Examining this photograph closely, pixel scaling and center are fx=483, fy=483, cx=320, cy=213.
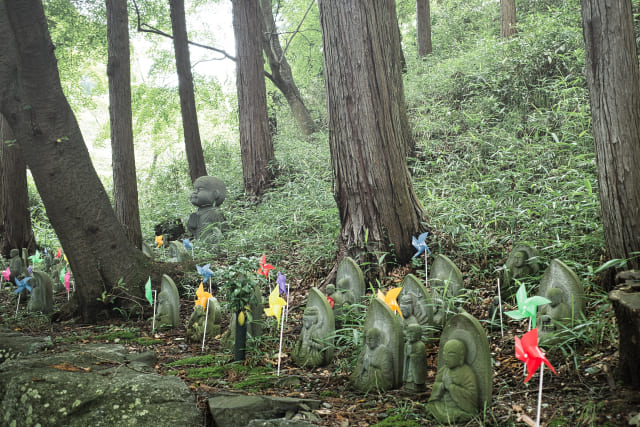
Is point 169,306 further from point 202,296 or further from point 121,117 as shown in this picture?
point 121,117

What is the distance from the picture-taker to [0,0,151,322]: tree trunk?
16.7ft

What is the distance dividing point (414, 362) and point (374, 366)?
0.25 meters

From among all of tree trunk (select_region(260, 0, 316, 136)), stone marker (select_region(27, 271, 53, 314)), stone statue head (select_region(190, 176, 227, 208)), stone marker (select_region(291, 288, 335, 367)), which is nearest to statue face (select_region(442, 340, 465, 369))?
stone marker (select_region(291, 288, 335, 367))

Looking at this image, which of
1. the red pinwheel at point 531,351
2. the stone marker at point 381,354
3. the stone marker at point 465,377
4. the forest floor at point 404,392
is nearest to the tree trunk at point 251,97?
the forest floor at point 404,392

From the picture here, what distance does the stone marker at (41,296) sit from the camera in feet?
18.6

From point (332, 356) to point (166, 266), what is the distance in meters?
3.14

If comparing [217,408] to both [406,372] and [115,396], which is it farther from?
[406,372]

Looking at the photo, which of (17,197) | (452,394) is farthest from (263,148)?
(452,394)

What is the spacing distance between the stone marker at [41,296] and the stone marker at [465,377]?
16.2ft

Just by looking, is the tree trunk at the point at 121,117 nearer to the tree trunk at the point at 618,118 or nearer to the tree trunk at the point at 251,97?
the tree trunk at the point at 251,97

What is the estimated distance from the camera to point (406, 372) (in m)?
2.94

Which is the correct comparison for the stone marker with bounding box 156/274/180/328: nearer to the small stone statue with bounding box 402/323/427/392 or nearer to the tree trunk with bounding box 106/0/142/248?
the small stone statue with bounding box 402/323/427/392

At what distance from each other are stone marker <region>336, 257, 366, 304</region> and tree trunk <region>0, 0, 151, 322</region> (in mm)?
2677

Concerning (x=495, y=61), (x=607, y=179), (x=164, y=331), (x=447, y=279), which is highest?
(x=495, y=61)
